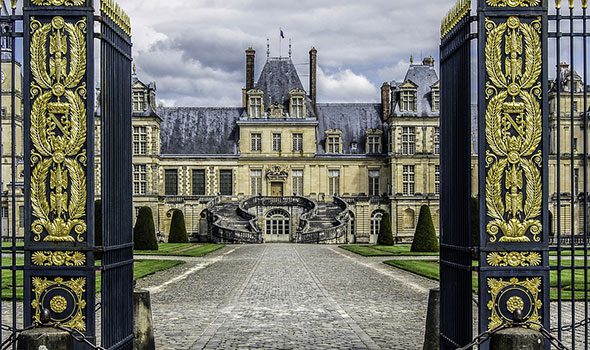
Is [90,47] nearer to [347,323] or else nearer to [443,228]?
[443,228]

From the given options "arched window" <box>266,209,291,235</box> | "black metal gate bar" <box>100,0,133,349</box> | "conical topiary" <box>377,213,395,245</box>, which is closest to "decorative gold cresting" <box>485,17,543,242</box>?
"black metal gate bar" <box>100,0,133,349</box>

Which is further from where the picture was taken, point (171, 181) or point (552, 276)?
point (171, 181)

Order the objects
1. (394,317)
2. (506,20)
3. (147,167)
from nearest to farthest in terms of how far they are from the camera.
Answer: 1. (506,20)
2. (394,317)
3. (147,167)

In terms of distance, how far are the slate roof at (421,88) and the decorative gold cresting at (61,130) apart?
3875cm

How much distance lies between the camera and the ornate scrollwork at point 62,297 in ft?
18.5

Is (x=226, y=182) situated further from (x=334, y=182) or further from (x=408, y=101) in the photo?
(x=408, y=101)

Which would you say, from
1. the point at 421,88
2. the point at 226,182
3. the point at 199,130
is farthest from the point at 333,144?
the point at 199,130

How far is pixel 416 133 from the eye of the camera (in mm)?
43688

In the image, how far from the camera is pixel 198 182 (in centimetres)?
4497

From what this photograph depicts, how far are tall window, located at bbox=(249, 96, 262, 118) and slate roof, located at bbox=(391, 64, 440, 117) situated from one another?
7708mm

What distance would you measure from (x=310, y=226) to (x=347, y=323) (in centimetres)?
3014

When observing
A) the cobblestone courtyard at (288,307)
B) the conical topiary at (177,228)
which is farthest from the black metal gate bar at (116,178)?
the conical topiary at (177,228)

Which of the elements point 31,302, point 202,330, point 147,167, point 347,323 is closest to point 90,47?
point 31,302

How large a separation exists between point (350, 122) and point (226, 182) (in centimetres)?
841
